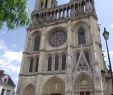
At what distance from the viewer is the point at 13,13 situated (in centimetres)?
606

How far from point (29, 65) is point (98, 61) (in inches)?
Result: 450

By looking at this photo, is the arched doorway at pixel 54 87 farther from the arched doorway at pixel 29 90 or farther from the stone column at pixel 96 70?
the stone column at pixel 96 70

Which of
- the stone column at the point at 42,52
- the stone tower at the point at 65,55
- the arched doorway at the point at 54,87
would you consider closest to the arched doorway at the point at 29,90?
the stone tower at the point at 65,55

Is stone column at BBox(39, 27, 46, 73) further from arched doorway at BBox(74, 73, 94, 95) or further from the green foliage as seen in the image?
the green foliage

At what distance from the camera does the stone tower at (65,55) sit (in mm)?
22234

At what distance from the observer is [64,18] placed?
29.0m

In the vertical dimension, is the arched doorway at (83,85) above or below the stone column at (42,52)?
below

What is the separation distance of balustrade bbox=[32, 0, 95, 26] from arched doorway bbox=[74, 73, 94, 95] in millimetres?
10646

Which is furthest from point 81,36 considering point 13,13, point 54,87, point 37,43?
point 13,13

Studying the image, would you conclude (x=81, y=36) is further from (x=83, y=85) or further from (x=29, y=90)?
(x=29, y=90)

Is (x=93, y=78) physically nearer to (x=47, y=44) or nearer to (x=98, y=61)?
(x=98, y=61)

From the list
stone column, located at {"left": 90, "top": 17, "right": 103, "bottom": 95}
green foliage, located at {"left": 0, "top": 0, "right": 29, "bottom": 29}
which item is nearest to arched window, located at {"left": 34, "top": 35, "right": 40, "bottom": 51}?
stone column, located at {"left": 90, "top": 17, "right": 103, "bottom": 95}

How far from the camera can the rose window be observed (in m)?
27.4

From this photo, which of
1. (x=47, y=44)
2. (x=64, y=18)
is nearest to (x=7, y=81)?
(x=47, y=44)
